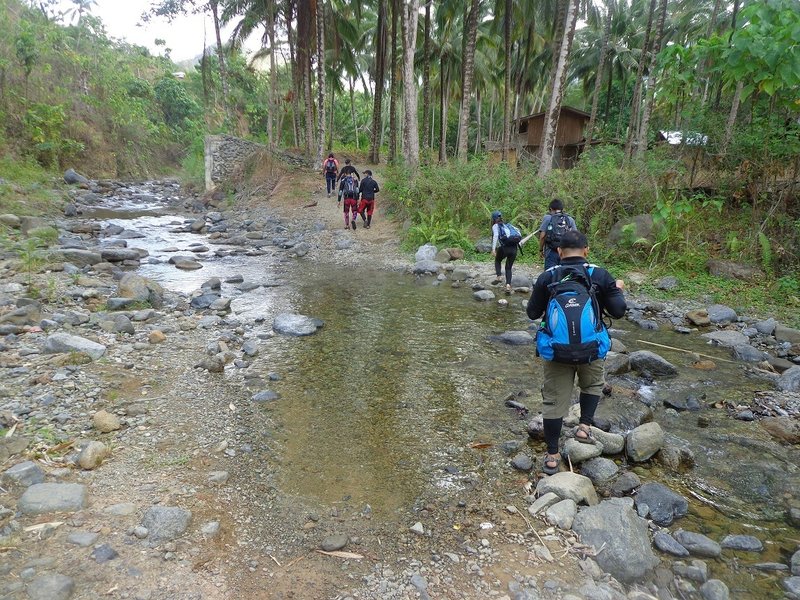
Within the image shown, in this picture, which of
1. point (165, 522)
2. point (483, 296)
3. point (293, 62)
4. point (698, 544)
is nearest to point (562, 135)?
point (293, 62)

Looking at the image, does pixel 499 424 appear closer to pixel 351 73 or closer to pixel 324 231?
pixel 324 231

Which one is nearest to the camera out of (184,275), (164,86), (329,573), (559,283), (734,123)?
(329,573)

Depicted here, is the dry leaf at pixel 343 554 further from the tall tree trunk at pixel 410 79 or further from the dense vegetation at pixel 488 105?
the tall tree trunk at pixel 410 79

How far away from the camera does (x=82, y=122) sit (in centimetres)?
2811

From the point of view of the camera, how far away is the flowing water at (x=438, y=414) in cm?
360

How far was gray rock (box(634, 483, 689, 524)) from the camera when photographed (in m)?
3.43

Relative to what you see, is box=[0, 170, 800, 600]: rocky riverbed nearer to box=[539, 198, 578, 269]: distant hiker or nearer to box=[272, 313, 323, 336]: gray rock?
box=[272, 313, 323, 336]: gray rock

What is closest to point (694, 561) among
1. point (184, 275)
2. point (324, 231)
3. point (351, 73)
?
point (184, 275)

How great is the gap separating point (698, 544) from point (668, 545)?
0.21 metres

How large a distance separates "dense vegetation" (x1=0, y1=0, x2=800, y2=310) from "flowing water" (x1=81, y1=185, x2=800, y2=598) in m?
4.16

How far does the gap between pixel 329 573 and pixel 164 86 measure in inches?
1722

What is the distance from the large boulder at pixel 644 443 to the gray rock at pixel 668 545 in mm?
957

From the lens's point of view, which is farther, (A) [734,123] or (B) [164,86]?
(B) [164,86]

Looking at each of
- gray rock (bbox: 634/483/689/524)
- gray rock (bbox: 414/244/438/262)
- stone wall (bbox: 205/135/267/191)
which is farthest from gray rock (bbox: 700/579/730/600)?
stone wall (bbox: 205/135/267/191)
